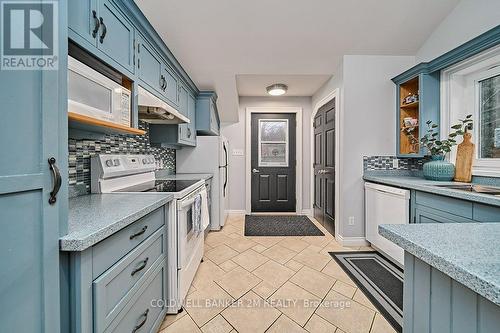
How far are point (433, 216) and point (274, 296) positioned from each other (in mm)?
1437

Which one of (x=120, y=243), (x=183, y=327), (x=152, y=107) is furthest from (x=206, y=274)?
(x=152, y=107)

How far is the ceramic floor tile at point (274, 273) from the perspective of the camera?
6.55ft

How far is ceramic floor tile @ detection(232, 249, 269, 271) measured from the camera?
229cm

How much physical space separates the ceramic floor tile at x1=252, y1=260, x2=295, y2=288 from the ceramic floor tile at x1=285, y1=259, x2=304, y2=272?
56 millimetres

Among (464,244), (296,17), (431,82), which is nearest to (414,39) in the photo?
(431,82)

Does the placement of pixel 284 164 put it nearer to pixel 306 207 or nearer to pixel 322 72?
pixel 306 207

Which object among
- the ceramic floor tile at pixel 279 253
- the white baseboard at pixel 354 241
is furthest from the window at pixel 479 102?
the ceramic floor tile at pixel 279 253

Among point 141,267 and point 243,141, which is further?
point 243,141

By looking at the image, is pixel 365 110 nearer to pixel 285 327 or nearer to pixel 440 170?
pixel 440 170

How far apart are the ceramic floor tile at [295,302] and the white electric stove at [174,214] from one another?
2.34 ft

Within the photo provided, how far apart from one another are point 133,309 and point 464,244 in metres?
1.35

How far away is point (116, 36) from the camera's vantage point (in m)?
1.41

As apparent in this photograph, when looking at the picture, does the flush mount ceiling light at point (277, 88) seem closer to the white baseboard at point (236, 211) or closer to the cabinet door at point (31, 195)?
the white baseboard at point (236, 211)

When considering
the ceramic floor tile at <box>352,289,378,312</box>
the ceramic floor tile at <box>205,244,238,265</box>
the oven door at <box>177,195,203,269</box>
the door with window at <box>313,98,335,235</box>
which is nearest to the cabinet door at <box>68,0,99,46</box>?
the oven door at <box>177,195,203,269</box>
